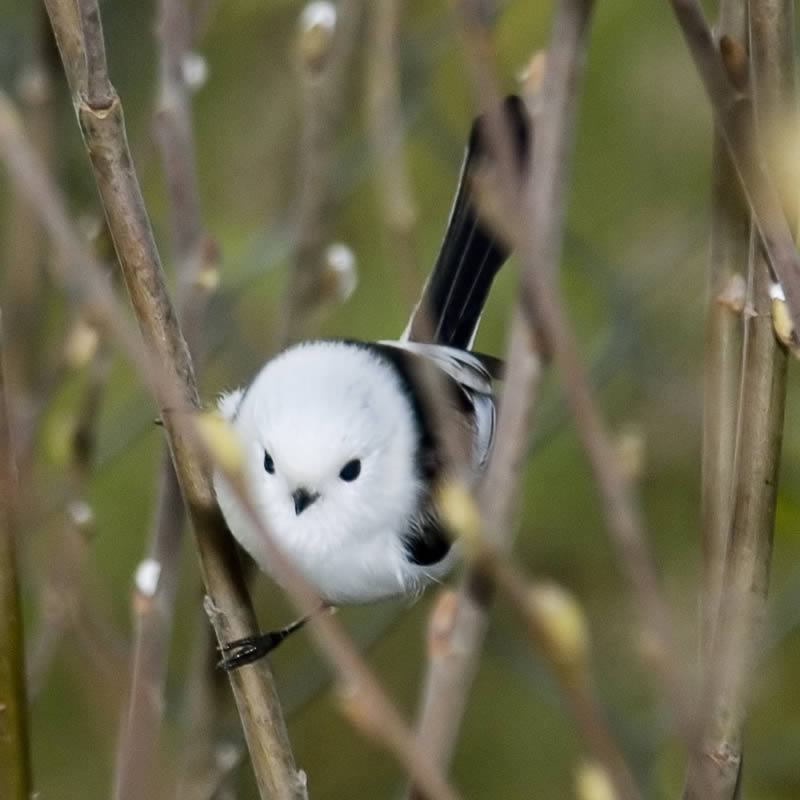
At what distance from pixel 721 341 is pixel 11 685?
0.53 metres

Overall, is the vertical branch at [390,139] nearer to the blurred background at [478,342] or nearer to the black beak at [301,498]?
the black beak at [301,498]

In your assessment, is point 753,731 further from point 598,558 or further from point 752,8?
point 752,8

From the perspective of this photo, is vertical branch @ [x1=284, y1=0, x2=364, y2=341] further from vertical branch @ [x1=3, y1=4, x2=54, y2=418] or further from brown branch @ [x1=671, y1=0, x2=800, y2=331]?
brown branch @ [x1=671, y1=0, x2=800, y2=331]

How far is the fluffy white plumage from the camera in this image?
59.9 inches

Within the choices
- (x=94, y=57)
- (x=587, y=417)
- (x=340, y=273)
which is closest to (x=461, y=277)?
(x=340, y=273)

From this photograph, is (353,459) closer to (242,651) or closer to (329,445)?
(329,445)

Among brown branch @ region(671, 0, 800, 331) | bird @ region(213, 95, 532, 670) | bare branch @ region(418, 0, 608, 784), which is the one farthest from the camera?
bird @ region(213, 95, 532, 670)

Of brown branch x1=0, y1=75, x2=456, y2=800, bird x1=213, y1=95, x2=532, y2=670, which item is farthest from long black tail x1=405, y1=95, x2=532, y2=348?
brown branch x1=0, y1=75, x2=456, y2=800

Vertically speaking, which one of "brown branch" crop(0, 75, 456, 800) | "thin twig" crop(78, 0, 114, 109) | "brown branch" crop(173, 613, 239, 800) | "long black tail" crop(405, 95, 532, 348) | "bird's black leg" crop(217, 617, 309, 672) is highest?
"thin twig" crop(78, 0, 114, 109)

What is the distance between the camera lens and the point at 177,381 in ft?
3.39

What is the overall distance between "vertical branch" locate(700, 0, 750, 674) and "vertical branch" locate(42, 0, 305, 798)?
31cm

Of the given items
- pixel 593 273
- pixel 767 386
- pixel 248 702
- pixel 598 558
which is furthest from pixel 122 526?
pixel 767 386

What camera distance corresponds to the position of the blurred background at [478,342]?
246cm

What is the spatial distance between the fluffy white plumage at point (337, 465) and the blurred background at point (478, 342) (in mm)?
646
